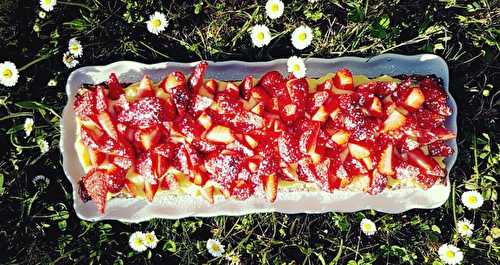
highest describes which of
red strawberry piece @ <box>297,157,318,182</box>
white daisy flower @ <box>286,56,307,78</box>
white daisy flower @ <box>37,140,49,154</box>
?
white daisy flower @ <box>286,56,307,78</box>

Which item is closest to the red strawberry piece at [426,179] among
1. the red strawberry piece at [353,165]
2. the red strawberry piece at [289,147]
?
the red strawberry piece at [353,165]

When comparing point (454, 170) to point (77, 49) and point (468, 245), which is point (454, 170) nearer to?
point (468, 245)

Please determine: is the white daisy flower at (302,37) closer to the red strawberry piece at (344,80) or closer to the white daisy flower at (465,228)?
the red strawberry piece at (344,80)

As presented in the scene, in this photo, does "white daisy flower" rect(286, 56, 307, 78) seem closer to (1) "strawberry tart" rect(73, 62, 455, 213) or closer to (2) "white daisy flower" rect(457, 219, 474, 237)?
(1) "strawberry tart" rect(73, 62, 455, 213)

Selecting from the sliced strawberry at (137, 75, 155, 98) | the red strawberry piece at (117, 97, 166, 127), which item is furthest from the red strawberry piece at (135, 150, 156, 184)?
the sliced strawberry at (137, 75, 155, 98)

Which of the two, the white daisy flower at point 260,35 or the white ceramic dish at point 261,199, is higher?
the white daisy flower at point 260,35

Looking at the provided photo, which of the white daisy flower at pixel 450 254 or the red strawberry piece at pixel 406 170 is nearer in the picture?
the red strawberry piece at pixel 406 170

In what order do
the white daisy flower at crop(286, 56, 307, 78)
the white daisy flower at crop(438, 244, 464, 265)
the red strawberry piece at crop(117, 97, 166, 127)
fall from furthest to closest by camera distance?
the white daisy flower at crop(438, 244, 464, 265) → the white daisy flower at crop(286, 56, 307, 78) → the red strawberry piece at crop(117, 97, 166, 127)

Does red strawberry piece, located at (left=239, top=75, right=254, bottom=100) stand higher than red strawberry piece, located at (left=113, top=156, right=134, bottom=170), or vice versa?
red strawberry piece, located at (left=239, top=75, right=254, bottom=100)
